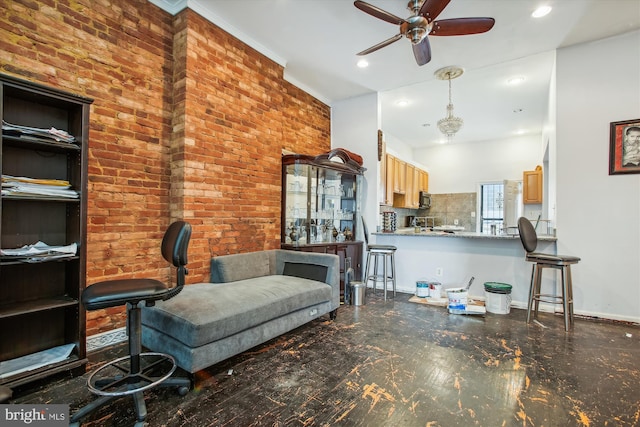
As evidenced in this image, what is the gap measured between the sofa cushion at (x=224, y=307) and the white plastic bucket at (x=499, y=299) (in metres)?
2.11

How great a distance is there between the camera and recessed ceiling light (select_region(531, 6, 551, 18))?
2834 mm

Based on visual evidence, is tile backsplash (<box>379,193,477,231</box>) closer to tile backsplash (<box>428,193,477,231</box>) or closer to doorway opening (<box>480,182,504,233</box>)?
tile backsplash (<box>428,193,477,231</box>)

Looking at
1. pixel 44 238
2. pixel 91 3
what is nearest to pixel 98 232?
pixel 44 238

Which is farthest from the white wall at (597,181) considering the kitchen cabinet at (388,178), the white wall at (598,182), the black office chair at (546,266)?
the kitchen cabinet at (388,178)

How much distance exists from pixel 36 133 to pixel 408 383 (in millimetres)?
2885

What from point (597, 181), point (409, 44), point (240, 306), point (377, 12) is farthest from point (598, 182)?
point (240, 306)

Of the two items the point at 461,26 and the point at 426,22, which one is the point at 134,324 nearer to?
the point at 426,22

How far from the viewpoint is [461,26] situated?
259 cm

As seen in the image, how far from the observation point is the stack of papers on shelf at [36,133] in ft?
5.93

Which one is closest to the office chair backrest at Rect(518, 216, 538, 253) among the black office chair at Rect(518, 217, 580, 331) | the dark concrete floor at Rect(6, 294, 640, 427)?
the black office chair at Rect(518, 217, 580, 331)

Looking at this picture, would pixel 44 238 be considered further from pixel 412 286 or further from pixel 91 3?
pixel 412 286

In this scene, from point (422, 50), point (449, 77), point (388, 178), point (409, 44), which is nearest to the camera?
point (422, 50)

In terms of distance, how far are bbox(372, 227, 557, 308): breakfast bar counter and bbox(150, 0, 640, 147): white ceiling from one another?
2252mm

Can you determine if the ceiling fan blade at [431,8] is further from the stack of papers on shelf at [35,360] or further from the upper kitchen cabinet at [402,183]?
the stack of papers on shelf at [35,360]
